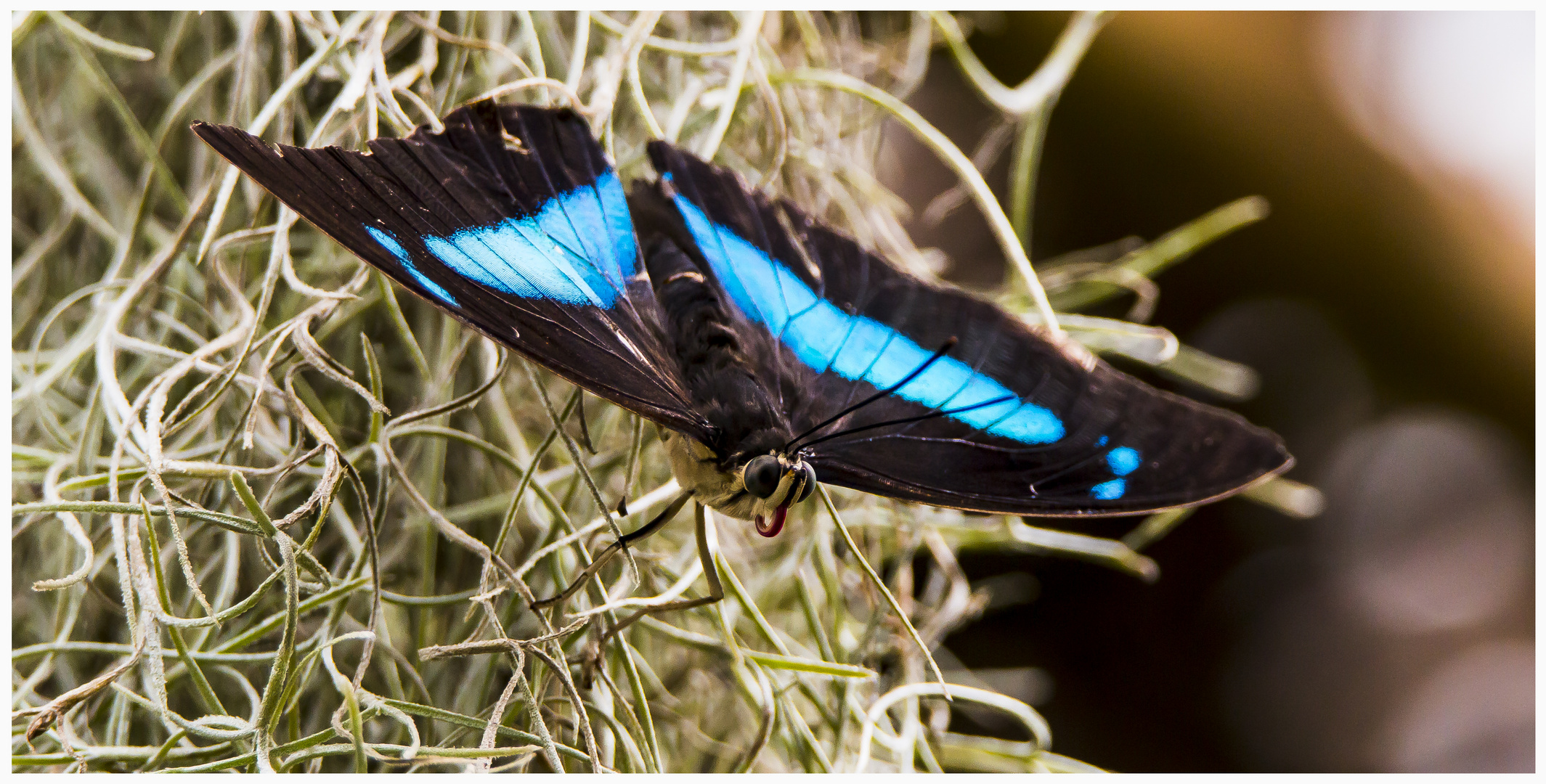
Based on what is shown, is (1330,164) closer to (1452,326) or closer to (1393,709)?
(1452,326)

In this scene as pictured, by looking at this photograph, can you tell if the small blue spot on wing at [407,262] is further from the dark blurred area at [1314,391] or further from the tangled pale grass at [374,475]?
the dark blurred area at [1314,391]

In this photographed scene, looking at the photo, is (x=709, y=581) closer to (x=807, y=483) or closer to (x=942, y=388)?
(x=807, y=483)

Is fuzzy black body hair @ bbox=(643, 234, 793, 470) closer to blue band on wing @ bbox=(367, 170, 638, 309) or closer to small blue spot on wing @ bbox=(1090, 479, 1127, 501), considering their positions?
blue band on wing @ bbox=(367, 170, 638, 309)

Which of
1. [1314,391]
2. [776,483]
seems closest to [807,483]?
[776,483]

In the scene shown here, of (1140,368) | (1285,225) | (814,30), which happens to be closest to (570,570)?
(814,30)

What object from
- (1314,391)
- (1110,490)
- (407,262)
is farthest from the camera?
(1314,391)

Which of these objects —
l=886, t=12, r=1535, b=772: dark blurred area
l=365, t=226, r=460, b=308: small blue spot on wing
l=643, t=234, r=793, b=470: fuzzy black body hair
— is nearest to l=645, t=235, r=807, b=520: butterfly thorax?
l=643, t=234, r=793, b=470: fuzzy black body hair
